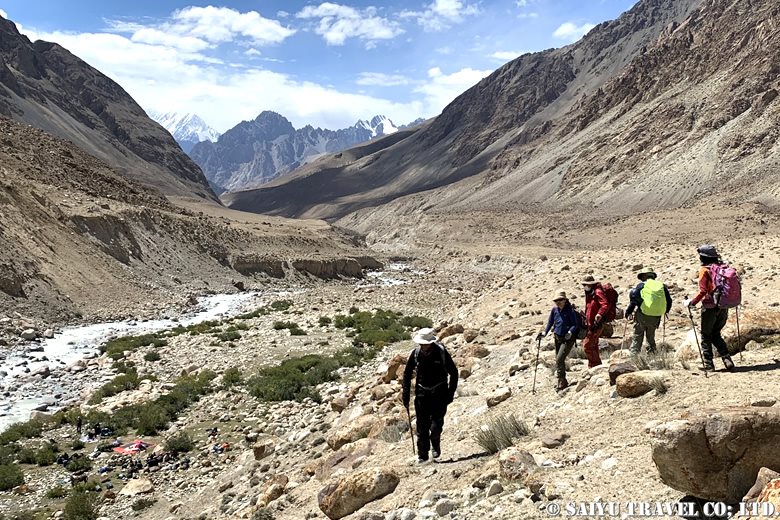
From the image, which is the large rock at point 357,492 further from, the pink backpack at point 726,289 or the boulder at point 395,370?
the boulder at point 395,370

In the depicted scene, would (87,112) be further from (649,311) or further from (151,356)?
(649,311)

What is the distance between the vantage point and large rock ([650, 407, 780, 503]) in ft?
14.8

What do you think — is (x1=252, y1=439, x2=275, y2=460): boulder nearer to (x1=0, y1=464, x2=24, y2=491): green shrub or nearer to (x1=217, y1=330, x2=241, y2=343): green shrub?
(x1=0, y1=464, x2=24, y2=491): green shrub

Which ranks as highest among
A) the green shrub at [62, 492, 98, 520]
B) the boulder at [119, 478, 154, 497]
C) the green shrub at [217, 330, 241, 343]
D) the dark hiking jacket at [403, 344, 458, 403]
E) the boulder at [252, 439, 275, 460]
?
the dark hiking jacket at [403, 344, 458, 403]

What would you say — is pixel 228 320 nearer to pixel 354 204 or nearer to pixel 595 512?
pixel 595 512

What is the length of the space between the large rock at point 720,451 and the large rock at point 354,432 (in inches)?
238

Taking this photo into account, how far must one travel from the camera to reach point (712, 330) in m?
7.83

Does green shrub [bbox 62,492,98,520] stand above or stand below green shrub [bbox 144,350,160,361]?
below

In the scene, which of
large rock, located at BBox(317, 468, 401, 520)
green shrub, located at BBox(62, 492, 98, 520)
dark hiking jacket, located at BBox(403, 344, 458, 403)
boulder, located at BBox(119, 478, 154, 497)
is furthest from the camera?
boulder, located at BBox(119, 478, 154, 497)

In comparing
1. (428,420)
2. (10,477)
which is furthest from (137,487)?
(428,420)

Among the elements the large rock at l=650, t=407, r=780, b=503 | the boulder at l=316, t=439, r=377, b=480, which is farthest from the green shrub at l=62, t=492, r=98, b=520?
the large rock at l=650, t=407, r=780, b=503

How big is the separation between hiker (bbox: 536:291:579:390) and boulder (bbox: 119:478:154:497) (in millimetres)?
8284

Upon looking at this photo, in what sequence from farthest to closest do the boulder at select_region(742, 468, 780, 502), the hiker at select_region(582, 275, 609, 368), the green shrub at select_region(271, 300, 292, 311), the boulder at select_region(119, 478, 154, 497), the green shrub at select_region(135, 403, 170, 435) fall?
the green shrub at select_region(271, 300, 292, 311) < the green shrub at select_region(135, 403, 170, 435) < the boulder at select_region(119, 478, 154, 497) < the hiker at select_region(582, 275, 609, 368) < the boulder at select_region(742, 468, 780, 502)

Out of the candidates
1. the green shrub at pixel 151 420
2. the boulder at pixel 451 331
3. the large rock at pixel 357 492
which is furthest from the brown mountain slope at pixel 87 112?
the large rock at pixel 357 492
